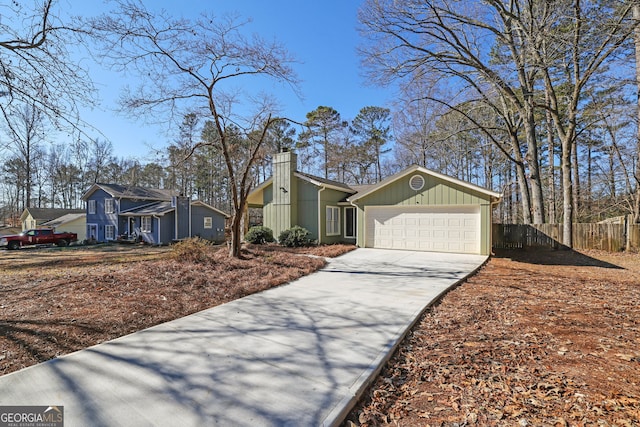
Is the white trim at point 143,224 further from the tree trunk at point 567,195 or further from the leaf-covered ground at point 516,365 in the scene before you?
the tree trunk at point 567,195

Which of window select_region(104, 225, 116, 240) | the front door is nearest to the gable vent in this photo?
window select_region(104, 225, 116, 240)

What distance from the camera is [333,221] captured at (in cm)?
1600

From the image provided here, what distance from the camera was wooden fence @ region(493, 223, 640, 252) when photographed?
479 inches

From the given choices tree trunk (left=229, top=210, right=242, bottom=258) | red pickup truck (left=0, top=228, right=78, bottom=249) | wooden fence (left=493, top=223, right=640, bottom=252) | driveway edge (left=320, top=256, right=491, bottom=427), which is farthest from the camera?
red pickup truck (left=0, top=228, right=78, bottom=249)

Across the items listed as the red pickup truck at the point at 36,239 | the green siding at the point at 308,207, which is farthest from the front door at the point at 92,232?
the green siding at the point at 308,207

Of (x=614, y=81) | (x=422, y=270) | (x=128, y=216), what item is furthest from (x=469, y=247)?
(x=128, y=216)

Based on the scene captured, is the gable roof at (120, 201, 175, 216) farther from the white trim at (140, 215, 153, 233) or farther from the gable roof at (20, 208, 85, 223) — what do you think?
the gable roof at (20, 208, 85, 223)

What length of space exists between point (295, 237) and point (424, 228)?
5.90m

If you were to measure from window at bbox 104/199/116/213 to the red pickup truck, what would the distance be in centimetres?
295

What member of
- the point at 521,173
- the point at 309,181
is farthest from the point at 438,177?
the point at 521,173

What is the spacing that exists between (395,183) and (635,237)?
32.4 feet

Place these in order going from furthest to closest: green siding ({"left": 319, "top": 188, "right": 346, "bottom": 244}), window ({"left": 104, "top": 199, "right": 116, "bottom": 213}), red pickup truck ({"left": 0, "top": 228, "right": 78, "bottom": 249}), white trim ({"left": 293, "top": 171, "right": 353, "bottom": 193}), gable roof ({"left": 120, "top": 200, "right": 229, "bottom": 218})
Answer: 1. window ({"left": 104, "top": 199, "right": 116, "bottom": 213})
2. gable roof ({"left": 120, "top": 200, "right": 229, "bottom": 218})
3. red pickup truck ({"left": 0, "top": 228, "right": 78, "bottom": 249})
4. green siding ({"left": 319, "top": 188, "right": 346, "bottom": 244})
5. white trim ({"left": 293, "top": 171, "right": 353, "bottom": 193})

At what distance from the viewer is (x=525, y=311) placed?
16.3 feet

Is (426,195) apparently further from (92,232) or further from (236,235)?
(92,232)
